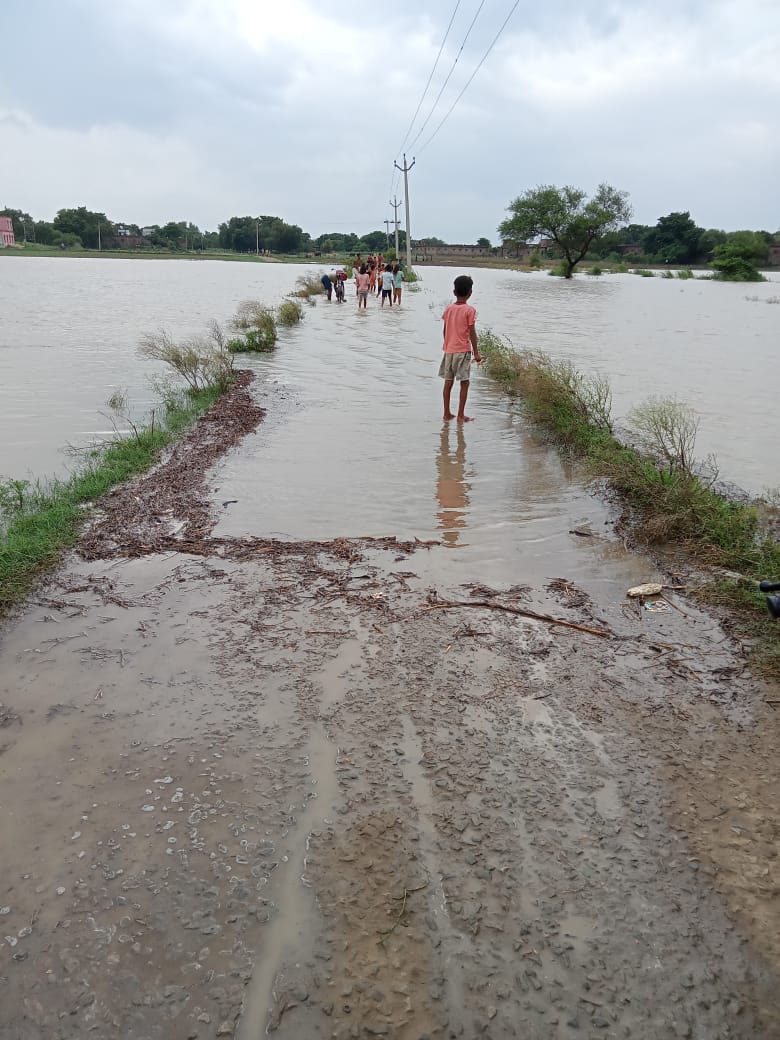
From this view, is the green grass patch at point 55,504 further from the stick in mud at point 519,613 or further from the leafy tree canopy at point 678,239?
the leafy tree canopy at point 678,239

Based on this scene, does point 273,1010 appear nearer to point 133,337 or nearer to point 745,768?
point 745,768

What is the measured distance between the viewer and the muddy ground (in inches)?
80.1

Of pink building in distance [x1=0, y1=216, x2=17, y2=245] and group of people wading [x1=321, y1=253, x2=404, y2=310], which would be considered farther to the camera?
pink building in distance [x1=0, y1=216, x2=17, y2=245]

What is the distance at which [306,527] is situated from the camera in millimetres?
5809

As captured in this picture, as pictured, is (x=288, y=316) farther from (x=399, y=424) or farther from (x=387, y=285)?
(x=399, y=424)

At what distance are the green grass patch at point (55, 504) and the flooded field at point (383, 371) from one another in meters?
0.76

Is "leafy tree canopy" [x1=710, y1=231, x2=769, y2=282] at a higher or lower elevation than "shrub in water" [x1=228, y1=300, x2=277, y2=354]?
higher

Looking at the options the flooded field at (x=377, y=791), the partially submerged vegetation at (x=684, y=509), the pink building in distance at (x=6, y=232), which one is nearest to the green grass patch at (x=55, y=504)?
the flooded field at (x=377, y=791)

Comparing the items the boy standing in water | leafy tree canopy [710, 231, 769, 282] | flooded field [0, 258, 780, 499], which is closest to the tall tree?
leafy tree canopy [710, 231, 769, 282]

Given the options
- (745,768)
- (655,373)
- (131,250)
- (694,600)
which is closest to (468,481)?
(694,600)

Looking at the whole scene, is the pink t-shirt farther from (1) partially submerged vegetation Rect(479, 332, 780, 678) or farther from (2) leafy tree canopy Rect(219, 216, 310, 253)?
(2) leafy tree canopy Rect(219, 216, 310, 253)

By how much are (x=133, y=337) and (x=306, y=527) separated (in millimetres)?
16109

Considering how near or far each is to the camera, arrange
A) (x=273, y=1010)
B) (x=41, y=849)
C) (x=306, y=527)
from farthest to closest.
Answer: (x=306, y=527), (x=41, y=849), (x=273, y=1010)

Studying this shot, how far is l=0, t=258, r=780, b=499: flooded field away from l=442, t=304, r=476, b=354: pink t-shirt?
1108 mm
